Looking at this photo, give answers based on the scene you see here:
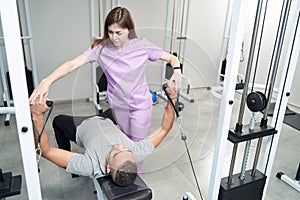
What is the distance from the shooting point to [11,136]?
105 inches

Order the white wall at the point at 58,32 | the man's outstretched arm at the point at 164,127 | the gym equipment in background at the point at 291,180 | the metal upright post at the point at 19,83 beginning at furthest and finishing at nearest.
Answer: the white wall at the point at 58,32, the gym equipment in background at the point at 291,180, the man's outstretched arm at the point at 164,127, the metal upright post at the point at 19,83

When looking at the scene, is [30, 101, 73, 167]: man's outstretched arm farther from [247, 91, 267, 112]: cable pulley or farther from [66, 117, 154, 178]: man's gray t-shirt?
[247, 91, 267, 112]: cable pulley

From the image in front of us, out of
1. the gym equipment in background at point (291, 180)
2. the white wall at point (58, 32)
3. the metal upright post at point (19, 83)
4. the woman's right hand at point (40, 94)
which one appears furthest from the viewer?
the white wall at point (58, 32)

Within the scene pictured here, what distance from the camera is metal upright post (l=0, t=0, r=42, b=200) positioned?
2.48 feet

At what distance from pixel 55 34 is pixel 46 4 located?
1.19 ft

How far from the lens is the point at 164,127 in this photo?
1330mm

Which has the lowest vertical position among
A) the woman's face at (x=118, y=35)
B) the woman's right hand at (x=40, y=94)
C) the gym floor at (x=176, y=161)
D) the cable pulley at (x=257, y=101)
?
the gym floor at (x=176, y=161)

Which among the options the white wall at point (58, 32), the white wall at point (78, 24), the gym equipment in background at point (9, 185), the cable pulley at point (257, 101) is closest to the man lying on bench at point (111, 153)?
the gym equipment in background at point (9, 185)

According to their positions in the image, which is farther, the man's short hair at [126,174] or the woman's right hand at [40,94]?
the man's short hair at [126,174]

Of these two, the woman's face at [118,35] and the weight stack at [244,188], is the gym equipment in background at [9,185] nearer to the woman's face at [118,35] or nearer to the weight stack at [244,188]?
the woman's face at [118,35]

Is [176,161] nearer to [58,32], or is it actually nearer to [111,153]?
[111,153]

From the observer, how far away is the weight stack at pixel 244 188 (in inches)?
58.9

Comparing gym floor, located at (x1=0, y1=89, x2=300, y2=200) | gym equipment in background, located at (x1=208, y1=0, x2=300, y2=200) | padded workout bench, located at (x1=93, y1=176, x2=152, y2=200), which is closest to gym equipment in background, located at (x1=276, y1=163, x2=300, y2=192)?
gym floor, located at (x1=0, y1=89, x2=300, y2=200)

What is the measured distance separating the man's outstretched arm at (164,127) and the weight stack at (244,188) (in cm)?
52
